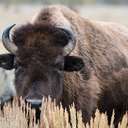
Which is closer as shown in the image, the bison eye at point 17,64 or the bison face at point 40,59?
the bison face at point 40,59

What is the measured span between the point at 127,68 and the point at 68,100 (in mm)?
1810

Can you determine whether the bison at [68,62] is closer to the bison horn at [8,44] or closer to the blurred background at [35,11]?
the bison horn at [8,44]

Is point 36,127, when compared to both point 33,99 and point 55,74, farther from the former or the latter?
point 55,74

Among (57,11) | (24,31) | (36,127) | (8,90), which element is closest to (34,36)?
(24,31)

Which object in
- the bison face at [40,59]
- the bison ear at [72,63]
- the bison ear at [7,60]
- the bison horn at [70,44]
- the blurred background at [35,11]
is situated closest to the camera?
the bison face at [40,59]

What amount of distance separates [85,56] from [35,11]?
3124cm

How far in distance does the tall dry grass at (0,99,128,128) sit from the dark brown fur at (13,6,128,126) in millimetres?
1182

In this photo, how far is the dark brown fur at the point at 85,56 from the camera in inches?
439

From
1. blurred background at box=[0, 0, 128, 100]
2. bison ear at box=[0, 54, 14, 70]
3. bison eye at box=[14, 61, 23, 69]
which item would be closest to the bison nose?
bison eye at box=[14, 61, 23, 69]

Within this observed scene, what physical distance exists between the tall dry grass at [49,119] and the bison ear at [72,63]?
1424 millimetres

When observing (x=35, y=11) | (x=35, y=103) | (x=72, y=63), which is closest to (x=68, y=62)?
(x=72, y=63)

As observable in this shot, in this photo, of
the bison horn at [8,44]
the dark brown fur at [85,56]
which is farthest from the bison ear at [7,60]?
the dark brown fur at [85,56]

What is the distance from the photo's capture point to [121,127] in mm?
9125

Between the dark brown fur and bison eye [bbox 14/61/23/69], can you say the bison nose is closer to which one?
the dark brown fur
